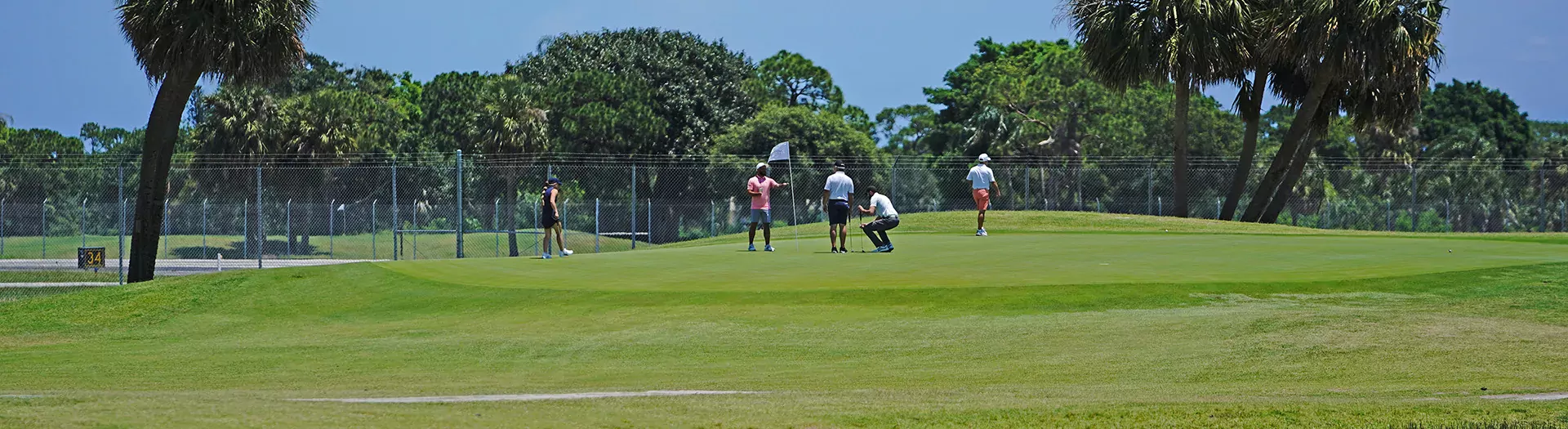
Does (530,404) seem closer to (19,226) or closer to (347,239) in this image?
(347,239)

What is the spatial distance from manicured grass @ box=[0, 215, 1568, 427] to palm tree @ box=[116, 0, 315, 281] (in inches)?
247

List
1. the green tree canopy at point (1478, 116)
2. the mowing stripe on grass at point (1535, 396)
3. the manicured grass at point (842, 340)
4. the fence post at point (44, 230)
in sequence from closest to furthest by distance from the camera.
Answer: the manicured grass at point (842, 340), the mowing stripe on grass at point (1535, 396), the fence post at point (44, 230), the green tree canopy at point (1478, 116)

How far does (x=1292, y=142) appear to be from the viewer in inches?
1512

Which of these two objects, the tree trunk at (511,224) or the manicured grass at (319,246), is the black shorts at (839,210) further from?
the manicured grass at (319,246)

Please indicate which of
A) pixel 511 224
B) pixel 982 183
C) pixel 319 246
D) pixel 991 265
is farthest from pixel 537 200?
pixel 991 265

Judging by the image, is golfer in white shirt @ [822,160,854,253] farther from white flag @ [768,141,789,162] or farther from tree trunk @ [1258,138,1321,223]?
tree trunk @ [1258,138,1321,223]

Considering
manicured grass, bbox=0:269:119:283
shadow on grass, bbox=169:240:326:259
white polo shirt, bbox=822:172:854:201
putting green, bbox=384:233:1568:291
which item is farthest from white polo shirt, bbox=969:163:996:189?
shadow on grass, bbox=169:240:326:259

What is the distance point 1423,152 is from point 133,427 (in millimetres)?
69443

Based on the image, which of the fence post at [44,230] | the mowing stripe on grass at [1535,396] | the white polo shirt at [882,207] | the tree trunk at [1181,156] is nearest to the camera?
the mowing stripe on grass at [1535,396]

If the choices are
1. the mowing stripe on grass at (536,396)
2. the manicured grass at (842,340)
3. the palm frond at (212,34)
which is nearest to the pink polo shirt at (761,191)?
the manicured grass at (842,340)

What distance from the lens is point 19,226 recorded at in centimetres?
4347

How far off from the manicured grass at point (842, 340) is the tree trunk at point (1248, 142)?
1695 centimetres

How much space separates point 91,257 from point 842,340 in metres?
19.8

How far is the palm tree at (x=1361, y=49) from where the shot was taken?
116ft
